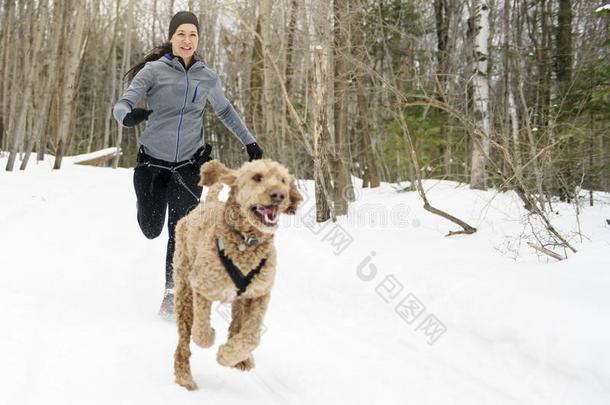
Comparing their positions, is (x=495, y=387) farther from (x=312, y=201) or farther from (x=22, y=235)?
(x=312, y=201)

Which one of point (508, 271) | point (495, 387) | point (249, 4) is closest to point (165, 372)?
point (495, 387)

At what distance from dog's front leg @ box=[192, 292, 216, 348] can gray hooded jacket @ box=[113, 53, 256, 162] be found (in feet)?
4.45

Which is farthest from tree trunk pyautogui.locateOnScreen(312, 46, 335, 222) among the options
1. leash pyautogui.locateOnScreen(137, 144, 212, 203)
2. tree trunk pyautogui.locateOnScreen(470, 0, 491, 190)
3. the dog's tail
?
the dog's tail

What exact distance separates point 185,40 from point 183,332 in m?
2.18

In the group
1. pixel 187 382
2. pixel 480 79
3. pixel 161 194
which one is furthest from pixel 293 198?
pixel 480 79

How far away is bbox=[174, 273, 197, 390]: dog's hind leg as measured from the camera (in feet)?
9.05

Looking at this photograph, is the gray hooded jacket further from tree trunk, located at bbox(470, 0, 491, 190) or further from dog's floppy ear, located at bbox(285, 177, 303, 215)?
tree trunk, located at bbox(470, 0, 491, 190)

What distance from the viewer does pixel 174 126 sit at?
3867 millimetres

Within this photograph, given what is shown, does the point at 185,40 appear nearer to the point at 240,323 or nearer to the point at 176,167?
the point at 176,167

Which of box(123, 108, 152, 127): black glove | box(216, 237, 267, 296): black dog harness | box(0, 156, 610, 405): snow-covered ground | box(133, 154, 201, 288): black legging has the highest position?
box(123, 108, 152, 127): black glove

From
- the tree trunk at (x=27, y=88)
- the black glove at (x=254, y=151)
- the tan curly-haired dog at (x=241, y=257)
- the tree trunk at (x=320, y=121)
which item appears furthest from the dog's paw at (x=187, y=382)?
the tree trunk at (x=27, y=88)

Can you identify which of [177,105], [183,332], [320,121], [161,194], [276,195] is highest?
[320,121]

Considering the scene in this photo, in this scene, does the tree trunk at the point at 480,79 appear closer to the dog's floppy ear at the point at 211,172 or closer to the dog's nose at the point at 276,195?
the dog's floppy ear at the point at 211,172

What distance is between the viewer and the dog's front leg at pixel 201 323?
2.64 m
